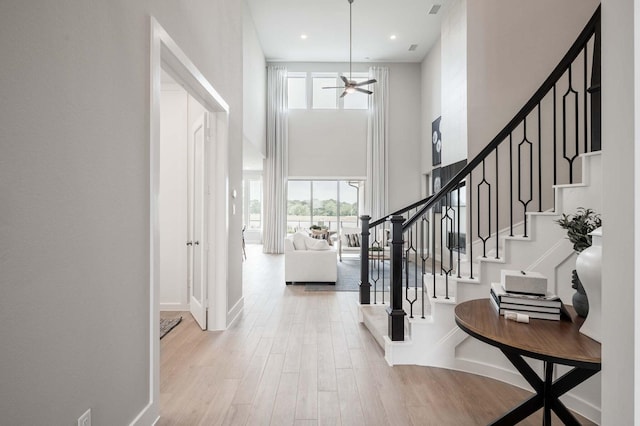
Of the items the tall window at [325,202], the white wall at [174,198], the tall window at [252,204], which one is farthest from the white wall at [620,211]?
the tall window at [252,204]

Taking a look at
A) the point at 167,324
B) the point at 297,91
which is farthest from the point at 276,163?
the point at 167,324

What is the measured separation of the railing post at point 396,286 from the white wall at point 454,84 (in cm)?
412

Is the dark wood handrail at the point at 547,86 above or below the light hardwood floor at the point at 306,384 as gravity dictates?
above

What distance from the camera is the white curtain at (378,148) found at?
9.58 metres

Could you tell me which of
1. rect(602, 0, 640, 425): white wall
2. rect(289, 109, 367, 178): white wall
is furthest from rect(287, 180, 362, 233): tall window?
rect(602, 0, 640, 425): white wall

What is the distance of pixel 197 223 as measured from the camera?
155 inches

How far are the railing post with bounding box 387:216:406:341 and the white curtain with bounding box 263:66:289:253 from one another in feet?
23.1

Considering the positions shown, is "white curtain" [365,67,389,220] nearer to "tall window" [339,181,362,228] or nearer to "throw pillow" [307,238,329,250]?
"tall window" [339,181,362,228]

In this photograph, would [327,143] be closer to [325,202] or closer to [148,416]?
[325,202]

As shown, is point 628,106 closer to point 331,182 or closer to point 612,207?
point 612,207

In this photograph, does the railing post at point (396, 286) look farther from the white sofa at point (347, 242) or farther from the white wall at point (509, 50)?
the white sofa at point (347, 242)

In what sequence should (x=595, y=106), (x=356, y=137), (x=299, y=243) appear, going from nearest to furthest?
(x=595, y=106)
(x=299, y=243)
(x=356, y=137)

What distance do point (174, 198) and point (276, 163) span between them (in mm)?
5624

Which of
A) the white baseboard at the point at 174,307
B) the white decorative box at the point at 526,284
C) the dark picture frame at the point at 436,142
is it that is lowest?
the white baseboard at the point at 174,307
